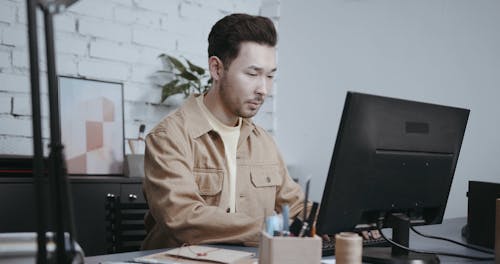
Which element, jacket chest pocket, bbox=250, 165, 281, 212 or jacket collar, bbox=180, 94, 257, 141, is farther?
jacket chest pocket, bbox=250, 165, 281, 212

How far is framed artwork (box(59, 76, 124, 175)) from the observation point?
8.11ft

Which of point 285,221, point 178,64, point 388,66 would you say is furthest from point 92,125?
point 285,221

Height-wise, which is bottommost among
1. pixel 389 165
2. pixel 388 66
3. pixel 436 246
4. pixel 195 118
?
pixel 436 246

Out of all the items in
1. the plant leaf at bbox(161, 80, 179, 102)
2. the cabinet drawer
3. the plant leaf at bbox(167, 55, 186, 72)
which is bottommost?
the cabinet drawer

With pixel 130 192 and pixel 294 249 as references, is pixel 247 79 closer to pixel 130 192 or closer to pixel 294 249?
pixel 130 192

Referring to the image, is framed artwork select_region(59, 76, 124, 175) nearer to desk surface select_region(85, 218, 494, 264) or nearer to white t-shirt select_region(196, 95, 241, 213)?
white t-shirt select_region(196, 95, 241, 213)

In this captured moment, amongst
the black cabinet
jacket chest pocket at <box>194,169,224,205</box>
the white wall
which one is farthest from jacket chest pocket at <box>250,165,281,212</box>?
the white wall

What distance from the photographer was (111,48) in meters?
2.68

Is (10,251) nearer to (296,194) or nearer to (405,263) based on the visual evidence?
(405,263)

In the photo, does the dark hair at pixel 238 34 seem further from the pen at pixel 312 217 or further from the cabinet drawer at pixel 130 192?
the pen at pixel 312 217

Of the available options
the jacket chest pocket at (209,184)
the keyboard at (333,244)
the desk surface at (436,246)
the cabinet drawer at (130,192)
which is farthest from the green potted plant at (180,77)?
the keyboard at (333,244)

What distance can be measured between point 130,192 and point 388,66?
1.38m

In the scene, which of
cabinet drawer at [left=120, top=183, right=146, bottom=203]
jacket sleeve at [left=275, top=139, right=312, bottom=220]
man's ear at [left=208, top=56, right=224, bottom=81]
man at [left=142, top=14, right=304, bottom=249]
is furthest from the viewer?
cabinet drawer at [left=120, top=183, right=146, bottom=203]

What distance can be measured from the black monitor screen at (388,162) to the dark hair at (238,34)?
710mm
